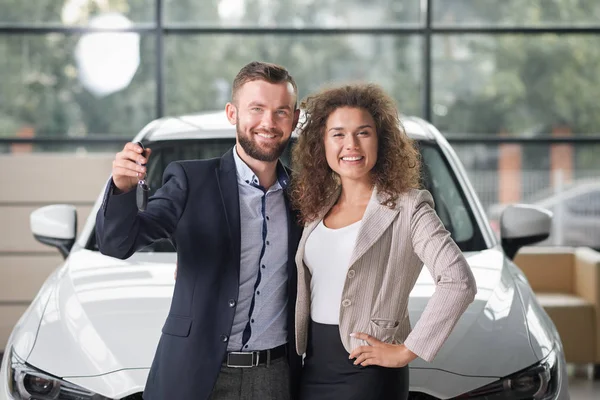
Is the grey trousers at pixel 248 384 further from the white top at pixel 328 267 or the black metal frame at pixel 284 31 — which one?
the black metal frame at pixel 284 31

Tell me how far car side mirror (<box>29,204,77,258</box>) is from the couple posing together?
4.67 feet

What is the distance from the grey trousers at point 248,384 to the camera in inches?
86.6

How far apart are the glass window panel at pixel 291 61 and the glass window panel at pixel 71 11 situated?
1.04 feet

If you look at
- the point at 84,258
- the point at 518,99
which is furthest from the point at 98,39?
the point at 84,258

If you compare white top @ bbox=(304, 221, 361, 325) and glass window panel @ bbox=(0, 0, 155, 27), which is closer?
white top @ bbox=(304, 221, 361, 325)

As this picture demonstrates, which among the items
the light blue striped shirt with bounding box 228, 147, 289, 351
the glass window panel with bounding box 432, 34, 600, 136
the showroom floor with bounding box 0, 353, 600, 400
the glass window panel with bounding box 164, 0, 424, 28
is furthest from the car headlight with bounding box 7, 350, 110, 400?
the glass window panel with bounding box 432, 34, 600, 136

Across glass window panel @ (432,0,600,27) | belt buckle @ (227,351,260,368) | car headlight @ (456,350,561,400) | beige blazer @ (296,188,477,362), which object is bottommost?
car headlight @ (456,350,561,400)

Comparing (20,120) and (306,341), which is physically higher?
(20,120)

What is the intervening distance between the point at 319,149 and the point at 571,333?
447 cm

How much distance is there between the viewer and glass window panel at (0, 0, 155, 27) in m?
7.61

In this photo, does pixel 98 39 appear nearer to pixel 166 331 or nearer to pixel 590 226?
pixel 590 226

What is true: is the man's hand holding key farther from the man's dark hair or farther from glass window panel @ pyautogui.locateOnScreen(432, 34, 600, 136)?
glass window panel @ pyautogui.locateOnScreen(432, 34, 600, 136)

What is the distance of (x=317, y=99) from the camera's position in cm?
227

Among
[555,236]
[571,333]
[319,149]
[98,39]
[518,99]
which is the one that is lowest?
[571,333]
